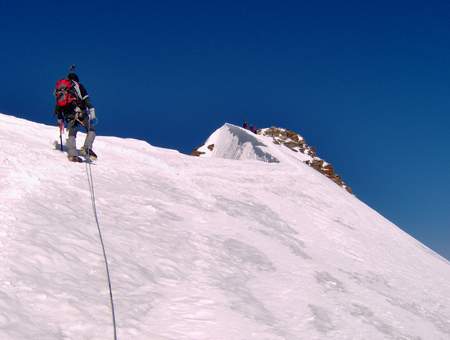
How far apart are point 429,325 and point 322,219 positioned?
534cm

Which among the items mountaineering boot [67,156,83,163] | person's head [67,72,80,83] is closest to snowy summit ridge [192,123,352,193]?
person's head [67,72,80,83]

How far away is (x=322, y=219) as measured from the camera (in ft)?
45.3

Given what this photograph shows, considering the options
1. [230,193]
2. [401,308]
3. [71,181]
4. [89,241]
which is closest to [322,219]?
[230,193]

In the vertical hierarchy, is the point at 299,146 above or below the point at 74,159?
above

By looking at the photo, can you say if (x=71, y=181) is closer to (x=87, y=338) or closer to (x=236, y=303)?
(x=236, y=303)

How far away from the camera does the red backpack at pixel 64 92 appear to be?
13.2m

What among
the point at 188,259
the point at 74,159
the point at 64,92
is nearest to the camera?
the point at 188,259

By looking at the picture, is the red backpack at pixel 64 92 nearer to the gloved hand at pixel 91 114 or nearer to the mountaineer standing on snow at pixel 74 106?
the mountaineer standing on snow at pixel 74 106

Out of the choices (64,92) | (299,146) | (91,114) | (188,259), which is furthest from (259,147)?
(299,146)

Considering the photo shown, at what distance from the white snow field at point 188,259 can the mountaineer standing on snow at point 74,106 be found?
817 mm

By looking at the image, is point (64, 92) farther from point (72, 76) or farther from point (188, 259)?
point (188, 259)

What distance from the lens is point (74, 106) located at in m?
13.4

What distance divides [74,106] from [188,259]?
7.68 metres

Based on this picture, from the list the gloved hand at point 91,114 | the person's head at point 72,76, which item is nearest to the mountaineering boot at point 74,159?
the gloved hand at point 91,114
